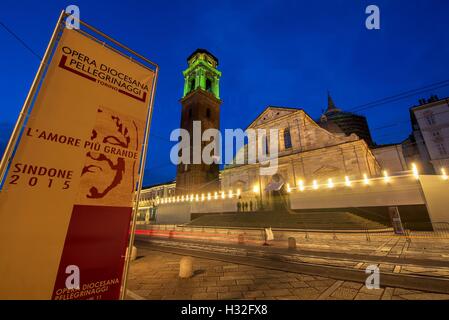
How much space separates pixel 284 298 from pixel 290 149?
21.6m

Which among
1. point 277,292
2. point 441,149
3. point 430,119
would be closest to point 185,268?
point 277,292

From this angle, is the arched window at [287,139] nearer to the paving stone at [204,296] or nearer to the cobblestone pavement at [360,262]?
the cobblestone pavement at [360,262]

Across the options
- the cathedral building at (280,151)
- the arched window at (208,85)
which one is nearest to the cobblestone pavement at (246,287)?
the cathedral building at (280,151)

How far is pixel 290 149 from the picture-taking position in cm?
2389

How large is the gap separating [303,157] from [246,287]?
19.9 metres

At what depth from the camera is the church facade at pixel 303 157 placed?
19172mm

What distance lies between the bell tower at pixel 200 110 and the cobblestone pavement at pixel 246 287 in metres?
23.0

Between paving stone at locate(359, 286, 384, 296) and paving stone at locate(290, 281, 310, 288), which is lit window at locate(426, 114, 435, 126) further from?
paving stone at locate(290, 281, 310, 288)
